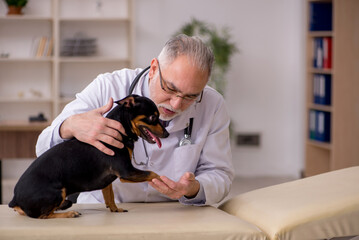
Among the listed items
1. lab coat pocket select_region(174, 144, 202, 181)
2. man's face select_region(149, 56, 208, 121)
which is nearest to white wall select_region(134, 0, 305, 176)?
lab coat pocket select_region(174, 144, 202, 181)

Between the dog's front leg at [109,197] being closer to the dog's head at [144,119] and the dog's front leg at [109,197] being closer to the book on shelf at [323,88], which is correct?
the dog's head at [144,119]

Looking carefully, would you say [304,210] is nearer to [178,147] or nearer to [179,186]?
[179,186]

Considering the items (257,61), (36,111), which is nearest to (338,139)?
(257,61)

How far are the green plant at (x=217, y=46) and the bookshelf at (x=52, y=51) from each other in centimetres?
65

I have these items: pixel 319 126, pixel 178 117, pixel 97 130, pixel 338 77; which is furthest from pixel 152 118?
pixel 319 126

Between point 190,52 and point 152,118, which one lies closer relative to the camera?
point 152,118

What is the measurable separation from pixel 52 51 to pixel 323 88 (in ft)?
9.11

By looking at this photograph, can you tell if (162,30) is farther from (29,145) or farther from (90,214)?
(90,214)

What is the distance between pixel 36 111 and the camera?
6.44 m

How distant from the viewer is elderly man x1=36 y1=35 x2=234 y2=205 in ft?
5.87

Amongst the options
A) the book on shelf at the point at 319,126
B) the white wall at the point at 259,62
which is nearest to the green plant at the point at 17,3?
the white wall at the point at 259,62

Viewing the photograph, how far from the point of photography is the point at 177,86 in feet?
5.90

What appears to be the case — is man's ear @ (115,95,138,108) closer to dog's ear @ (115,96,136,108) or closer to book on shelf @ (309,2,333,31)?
dog's ear @ (115,96,136,108)

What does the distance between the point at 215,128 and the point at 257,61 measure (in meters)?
4.52
